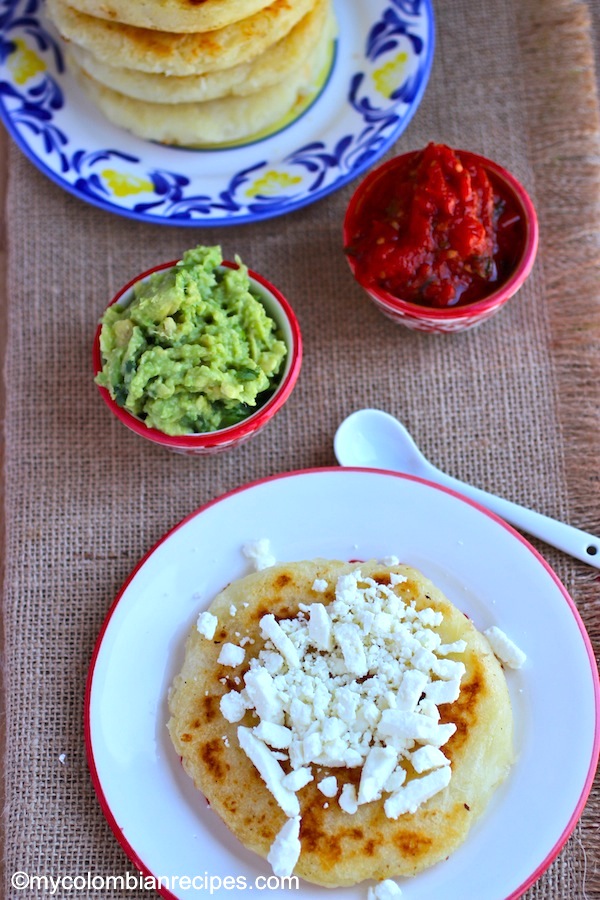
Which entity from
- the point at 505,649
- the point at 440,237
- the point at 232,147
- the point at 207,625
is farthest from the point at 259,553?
the point at 232,147

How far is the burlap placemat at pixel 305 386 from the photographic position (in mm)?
2391

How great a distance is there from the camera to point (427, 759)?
6.64ft

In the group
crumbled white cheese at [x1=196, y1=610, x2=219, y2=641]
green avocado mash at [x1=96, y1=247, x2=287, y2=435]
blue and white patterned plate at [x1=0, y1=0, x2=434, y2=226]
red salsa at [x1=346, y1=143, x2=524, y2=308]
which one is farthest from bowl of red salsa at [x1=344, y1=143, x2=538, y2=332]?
crumbled white cheese at [x1=196, y1=610, x2=219, y2=641]

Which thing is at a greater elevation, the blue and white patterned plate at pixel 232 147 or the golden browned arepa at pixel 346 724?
the blue and white patterned plate at pixel 232 147

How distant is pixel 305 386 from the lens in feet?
8.58

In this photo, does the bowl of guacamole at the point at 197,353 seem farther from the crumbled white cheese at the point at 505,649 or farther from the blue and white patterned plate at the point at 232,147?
the crumbled white cheese at the point at 505,649

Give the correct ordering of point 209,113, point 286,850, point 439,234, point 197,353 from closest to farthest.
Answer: point 286,850, point 197,353, point 439,234, point 209,113

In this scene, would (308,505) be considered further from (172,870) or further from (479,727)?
(172,870)

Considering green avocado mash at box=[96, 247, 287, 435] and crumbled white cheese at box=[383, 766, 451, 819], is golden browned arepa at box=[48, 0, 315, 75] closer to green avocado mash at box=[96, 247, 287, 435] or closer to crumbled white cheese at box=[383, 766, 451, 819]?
green avocado mash at box=[96, 247, 287, 435]

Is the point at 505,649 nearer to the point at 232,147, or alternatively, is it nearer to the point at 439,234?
the point at 439,234

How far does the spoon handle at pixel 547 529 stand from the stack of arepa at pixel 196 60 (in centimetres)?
130

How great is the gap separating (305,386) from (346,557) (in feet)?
1.81

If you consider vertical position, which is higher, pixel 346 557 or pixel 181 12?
pixel 181 12

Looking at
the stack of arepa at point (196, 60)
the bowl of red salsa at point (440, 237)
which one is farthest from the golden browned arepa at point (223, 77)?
the bowl of red salsa at point (440, 237)
